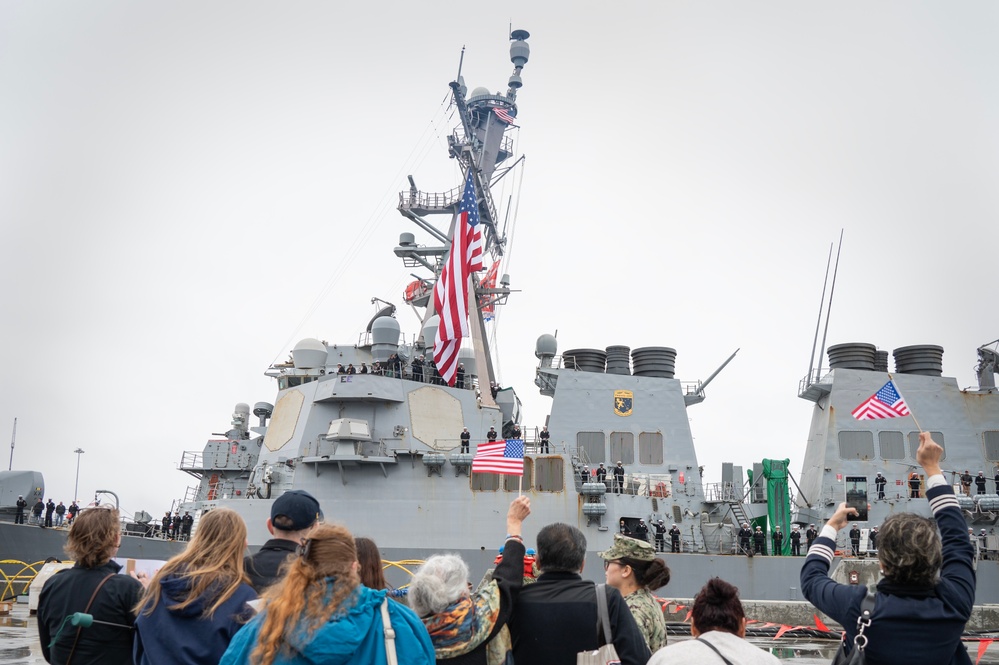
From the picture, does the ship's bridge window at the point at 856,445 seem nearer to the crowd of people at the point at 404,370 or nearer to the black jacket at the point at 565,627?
the crowd of people at the point at 404,370

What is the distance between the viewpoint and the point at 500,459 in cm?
1563

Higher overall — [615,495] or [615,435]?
[615,435]

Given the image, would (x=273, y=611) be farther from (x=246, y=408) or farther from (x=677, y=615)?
(x=246, y=408)

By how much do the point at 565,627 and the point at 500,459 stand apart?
11.8 metres

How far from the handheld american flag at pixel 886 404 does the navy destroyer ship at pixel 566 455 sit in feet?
25.3

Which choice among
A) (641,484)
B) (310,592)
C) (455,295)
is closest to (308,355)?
(455,295)

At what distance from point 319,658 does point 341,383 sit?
62.6ft

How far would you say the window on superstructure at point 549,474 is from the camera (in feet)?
67.4

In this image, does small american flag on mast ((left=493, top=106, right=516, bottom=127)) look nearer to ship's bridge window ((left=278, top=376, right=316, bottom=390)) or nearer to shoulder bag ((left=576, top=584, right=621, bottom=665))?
ship's bridge window ((left=278, top=376, right=316, bottom=390))

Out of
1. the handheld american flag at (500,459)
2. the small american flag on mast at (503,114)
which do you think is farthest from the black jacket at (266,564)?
the small american flag on mast at (503,114)

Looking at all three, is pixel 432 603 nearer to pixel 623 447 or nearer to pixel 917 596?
pixel 917 596

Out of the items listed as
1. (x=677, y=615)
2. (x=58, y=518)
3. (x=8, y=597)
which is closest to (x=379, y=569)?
(x=677, y=615)

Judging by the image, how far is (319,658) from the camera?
2807 mm

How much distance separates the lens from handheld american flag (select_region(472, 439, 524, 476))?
1491 centimetres
